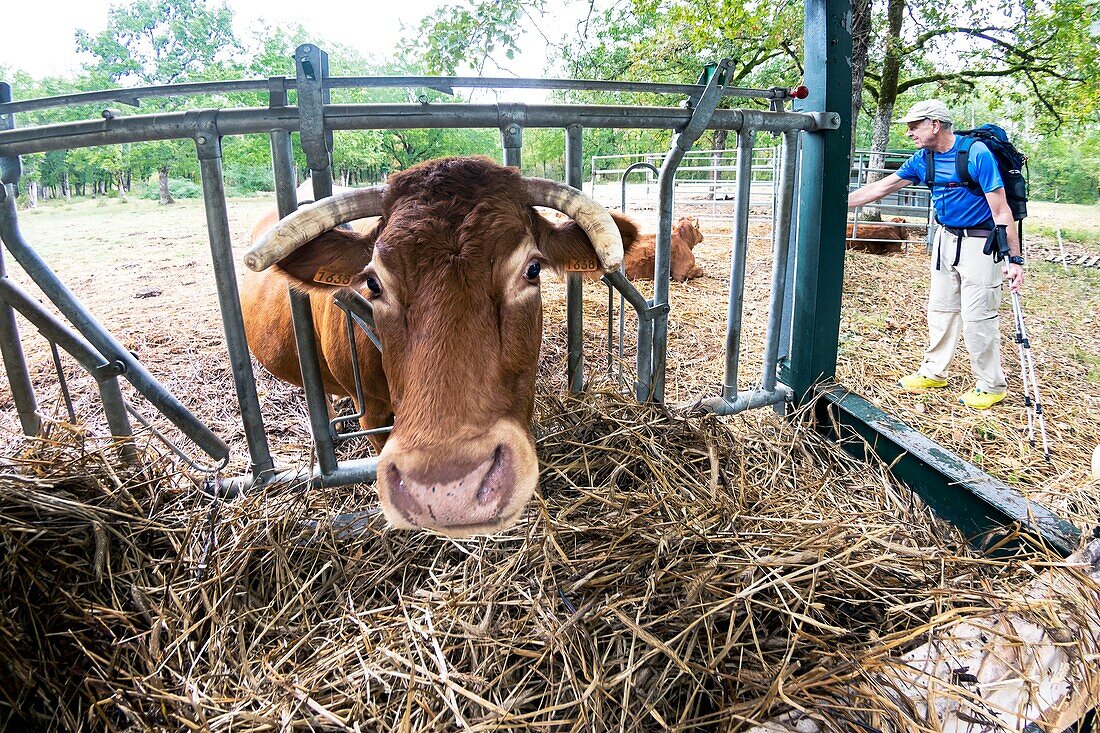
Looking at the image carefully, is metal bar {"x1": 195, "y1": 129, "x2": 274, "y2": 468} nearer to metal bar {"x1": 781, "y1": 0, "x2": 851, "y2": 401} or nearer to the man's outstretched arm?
metal bar {"x1": 781, "y1": 0, "x2": 851, "y2": 401}

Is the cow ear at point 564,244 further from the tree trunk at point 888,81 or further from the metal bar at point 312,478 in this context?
the tree trunk at point 888,81

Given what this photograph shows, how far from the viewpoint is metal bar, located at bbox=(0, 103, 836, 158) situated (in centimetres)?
206

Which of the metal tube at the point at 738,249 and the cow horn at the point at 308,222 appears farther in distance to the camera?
the metal tube at the point at 738,249

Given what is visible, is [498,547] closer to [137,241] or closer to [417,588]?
[417,588]

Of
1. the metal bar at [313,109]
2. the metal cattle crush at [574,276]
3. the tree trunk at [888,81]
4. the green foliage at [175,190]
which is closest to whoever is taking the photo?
the metal bar at [313,109]

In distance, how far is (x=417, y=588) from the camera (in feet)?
7.06

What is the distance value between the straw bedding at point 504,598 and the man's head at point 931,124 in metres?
3.73

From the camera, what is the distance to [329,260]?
2.19m

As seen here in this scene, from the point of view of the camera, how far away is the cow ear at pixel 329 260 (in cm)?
216

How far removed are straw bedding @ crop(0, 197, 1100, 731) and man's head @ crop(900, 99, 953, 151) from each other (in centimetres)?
373

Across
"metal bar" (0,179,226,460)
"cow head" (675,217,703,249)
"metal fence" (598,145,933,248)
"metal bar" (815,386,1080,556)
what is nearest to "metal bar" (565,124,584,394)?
"metal bar" (815,386,1080,556)

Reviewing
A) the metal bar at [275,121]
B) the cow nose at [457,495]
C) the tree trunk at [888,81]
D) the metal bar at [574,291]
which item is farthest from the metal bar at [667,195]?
the tree trunk at [888,81]

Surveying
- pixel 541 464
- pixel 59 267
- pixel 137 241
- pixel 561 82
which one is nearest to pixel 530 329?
pixel 541 464

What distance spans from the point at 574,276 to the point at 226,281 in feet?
4.90
